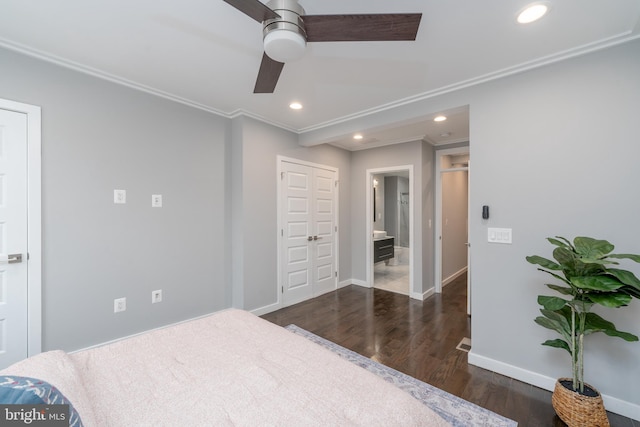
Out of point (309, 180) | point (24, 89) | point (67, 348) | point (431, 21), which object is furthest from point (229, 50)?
point (67, 348)

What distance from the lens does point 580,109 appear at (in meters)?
1.95

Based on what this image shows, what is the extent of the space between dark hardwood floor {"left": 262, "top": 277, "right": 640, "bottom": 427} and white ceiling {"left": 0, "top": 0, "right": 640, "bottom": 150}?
2.39 metres

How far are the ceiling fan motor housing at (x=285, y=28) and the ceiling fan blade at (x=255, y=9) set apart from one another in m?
0.03

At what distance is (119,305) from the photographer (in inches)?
99.6

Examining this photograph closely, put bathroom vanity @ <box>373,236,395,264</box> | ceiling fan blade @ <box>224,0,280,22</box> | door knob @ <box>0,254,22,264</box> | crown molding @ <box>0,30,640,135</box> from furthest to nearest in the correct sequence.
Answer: bathroom vanity @ <box>373,236,395,264</box> < door knob @ <box>0,254,22,264</box> < crown molding @ <box>0,30,640,135</box> < ceiling fan blade @ <box>224,0,280,22</box>

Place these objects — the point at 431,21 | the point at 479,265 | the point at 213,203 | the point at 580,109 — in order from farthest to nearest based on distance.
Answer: the point at 213,203, the point at 479,265, the point at 580,109, the point at 431,21

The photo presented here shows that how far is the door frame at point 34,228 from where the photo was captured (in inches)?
81.7

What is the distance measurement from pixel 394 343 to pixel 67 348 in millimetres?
2996

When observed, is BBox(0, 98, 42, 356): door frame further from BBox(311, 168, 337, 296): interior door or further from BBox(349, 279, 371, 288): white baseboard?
BBox(349, 279, 371, 288): white baseboard

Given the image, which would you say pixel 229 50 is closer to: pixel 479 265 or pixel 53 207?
pixel 53 207

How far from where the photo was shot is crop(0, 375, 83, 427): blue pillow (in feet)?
2.35

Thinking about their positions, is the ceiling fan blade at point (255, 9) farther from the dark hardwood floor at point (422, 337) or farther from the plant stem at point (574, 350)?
the dark hardwood floor at point (422, 337)

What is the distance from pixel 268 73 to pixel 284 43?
46 cm


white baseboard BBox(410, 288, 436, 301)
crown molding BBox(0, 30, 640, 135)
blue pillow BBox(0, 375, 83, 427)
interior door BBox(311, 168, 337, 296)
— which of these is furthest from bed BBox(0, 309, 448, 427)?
white baseboard BBox(410, 288, 436, 301)
